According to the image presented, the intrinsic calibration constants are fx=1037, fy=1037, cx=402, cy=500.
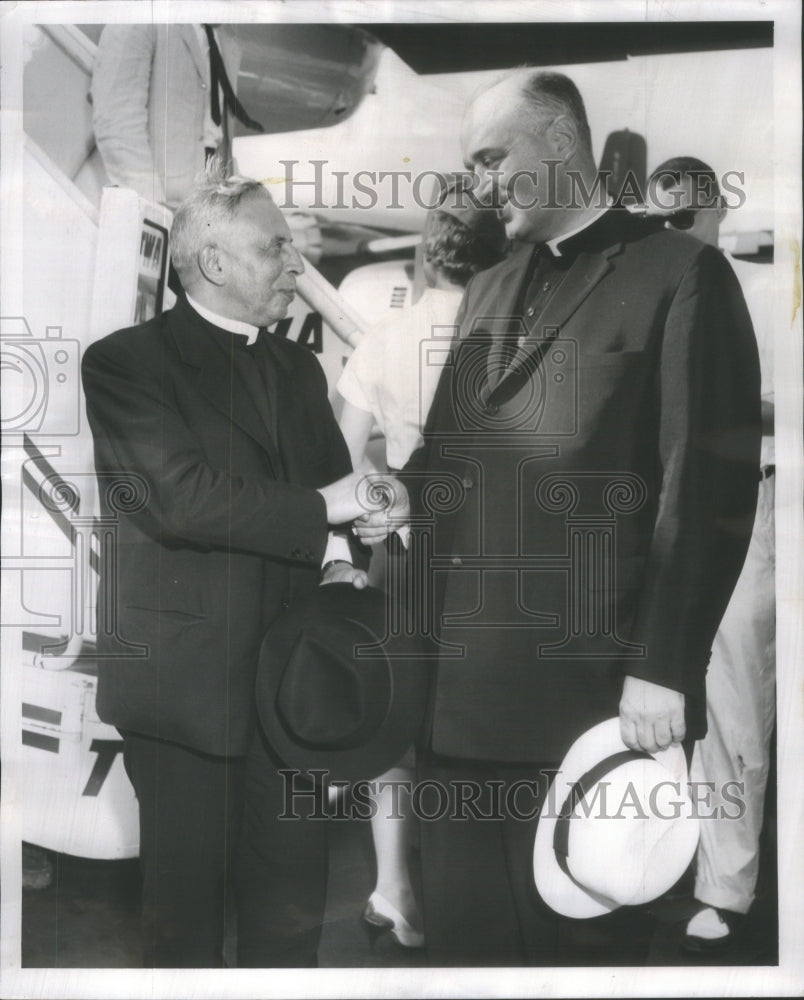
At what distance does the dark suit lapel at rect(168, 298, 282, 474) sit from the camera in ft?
9.01

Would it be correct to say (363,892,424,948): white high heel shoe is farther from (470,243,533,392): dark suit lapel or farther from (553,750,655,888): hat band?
(470,243,533,392): dark suit lapel

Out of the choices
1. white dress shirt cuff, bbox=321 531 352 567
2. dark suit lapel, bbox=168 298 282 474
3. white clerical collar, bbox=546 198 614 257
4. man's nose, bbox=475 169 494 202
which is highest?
man's nose, bbox=475 169 494 202

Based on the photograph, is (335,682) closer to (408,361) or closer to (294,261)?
(408,361)

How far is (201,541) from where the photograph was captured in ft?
8.96

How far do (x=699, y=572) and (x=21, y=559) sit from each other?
5.99 ft

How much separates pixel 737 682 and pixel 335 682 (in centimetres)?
109

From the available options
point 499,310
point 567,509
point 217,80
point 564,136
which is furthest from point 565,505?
point 217,80

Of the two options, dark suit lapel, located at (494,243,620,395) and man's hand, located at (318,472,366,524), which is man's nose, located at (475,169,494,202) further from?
man's hand, located at (318,472,366,524)

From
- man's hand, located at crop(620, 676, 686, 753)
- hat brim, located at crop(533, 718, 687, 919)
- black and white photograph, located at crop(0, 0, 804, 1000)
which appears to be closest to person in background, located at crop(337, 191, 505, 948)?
black and white photograph, located at crop(0, 0, 804, 1000)

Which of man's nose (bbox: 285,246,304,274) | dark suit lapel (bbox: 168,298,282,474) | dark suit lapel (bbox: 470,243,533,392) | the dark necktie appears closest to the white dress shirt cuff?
dark suit lapel (bbox: 168,298,282,474)

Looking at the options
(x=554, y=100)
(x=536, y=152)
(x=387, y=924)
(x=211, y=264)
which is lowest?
(x=387, y=924)

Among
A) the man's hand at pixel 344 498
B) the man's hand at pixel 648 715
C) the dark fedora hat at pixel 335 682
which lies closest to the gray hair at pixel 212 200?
the man's hand at pixel 344 498

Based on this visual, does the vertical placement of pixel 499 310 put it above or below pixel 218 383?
above

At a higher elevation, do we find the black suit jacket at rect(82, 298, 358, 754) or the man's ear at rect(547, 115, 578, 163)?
the man's ear at rect(547, 115, 578, 163)
